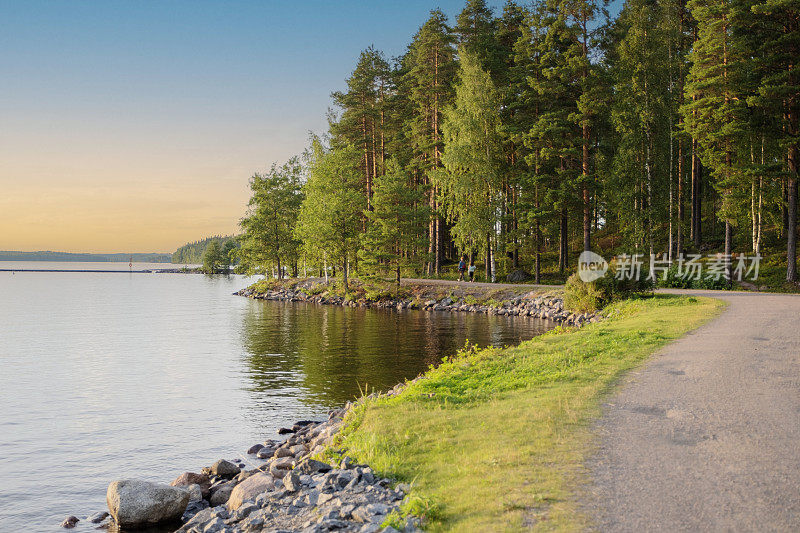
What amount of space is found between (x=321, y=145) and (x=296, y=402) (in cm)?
4043

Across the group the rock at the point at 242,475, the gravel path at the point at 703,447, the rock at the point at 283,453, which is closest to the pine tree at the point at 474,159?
the gravel path at the point at 703,447

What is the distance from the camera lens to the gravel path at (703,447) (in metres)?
5.55

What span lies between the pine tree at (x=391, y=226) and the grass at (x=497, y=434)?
31464mm

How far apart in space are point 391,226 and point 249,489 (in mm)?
39710

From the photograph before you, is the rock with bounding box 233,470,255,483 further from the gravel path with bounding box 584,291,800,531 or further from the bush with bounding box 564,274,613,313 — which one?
the bush with bounding box 564,274,613,313

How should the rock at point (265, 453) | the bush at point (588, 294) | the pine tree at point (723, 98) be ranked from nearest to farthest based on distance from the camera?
the rock at point (265, 453)
the bush at point (588, 294)
the pine tree at point (723, 98)

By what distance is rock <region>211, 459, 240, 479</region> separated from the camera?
1027 cm

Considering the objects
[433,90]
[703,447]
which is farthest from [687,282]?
[703,447]

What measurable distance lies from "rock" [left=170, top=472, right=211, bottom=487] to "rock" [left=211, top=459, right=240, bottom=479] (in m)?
0.25

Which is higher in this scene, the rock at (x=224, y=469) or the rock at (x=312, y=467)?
the rock at (x=312, y=467)

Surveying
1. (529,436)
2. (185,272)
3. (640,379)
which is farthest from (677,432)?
(185,272)

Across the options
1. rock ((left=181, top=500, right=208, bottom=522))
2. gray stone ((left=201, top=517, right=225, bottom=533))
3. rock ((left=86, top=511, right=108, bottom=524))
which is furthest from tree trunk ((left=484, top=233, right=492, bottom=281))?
gray stone ((left=201, top=517, right=225, bottom=533))

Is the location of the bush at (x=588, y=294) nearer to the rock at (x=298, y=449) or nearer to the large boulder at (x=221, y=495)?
the rock at (x=298, y=449)

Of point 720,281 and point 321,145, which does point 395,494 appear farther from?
point 321,145
